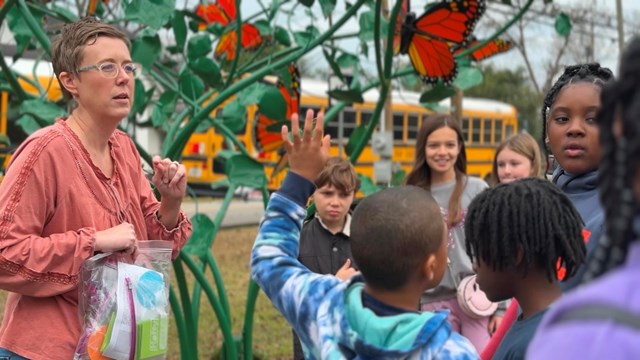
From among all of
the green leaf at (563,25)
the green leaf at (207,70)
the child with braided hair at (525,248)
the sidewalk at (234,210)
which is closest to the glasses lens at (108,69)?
the child with braided hair at (525,248)

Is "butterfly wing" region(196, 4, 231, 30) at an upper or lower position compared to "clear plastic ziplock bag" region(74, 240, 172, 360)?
upper

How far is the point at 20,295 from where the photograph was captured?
2035 millimetres

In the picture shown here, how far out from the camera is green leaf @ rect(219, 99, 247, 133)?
3.92m

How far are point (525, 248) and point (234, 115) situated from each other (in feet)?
8.38

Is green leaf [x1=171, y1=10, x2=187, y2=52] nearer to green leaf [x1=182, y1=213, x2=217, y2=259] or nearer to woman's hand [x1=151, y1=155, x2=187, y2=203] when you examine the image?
green leaf [x1=182, y1=213, x2=217, y2=259]

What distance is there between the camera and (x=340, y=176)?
3484mm

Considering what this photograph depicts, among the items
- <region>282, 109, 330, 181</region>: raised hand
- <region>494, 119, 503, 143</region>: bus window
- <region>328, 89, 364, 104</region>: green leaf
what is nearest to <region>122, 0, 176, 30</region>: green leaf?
<region>328, 89, 364, 104</region>: green leaf

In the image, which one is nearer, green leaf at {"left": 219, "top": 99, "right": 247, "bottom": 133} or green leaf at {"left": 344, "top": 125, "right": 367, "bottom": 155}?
green leaf at {"left": 344, "top": 125, "right": 367, "bottom": 155}

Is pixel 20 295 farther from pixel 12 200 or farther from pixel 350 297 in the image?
pixel 350 297

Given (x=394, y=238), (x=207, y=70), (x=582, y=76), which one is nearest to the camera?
(x=394, y=238)

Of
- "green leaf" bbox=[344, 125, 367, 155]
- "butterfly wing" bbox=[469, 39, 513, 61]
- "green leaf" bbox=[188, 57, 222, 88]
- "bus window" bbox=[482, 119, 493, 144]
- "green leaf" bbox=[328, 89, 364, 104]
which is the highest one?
"butterfly wing" bbox=[469, 39, 513, 61]

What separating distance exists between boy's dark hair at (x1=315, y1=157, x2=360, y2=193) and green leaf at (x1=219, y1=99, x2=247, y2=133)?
0.62 metres

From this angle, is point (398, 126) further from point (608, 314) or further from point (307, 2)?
point (608, 314)

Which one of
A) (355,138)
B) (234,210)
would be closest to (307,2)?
→ (355,138)
